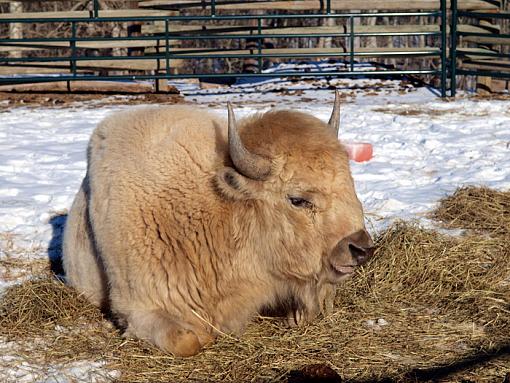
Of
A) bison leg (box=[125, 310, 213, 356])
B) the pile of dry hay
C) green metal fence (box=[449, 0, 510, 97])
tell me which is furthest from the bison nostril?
green metal fence (box=[449, 0, 510, 97])

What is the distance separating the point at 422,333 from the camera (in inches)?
198

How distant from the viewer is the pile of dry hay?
178 inches

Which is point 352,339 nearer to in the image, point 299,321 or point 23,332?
point 299,321

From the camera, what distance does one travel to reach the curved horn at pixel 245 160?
4.56 metres

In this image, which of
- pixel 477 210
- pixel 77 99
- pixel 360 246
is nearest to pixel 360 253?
pixel 360 246

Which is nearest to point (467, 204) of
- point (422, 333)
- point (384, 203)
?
point (384, 203)

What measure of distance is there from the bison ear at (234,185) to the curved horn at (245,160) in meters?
0.05

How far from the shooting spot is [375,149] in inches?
393

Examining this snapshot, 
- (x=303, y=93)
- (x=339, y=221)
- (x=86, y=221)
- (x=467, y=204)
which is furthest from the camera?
(x=303, y=93)

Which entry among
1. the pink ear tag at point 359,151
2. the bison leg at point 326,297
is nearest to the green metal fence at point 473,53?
the pink ear tag at point 359,151

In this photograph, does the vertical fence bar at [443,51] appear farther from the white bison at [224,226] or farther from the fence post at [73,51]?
the white bison at [224,226]

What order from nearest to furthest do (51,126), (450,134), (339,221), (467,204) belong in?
(339,221)
(467,204)
(450,134)
(51,126)

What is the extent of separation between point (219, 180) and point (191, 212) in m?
0.25

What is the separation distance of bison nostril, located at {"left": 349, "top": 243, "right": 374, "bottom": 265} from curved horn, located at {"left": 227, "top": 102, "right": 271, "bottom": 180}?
0.61 metres
